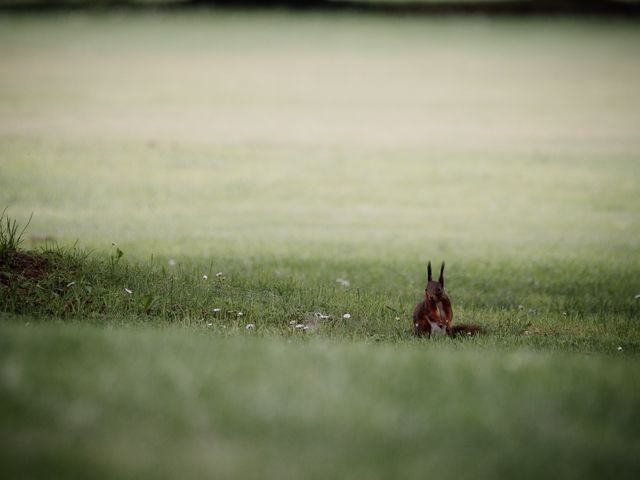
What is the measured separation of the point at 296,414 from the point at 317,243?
13.5 meters

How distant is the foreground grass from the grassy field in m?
0.02

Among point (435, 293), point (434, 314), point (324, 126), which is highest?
point (324, 126)

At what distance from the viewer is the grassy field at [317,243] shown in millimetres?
4566

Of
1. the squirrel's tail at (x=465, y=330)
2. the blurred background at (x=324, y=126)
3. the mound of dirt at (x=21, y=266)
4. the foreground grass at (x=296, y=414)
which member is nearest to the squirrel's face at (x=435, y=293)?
the squirrel's tail at (x=465, y=330)

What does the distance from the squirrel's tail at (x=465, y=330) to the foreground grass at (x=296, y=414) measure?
3.73 metres

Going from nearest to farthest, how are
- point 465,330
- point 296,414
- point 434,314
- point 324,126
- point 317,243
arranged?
point 296,414
point 434,314
point 465,330
point 317,243
point 324,126

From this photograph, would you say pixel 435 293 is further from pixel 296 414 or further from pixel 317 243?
pixel 317 243

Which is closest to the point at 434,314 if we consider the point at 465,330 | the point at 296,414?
the point at 465,330

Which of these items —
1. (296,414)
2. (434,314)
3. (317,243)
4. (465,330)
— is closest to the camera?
(296,414)

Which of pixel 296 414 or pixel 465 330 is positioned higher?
pixel 296 414

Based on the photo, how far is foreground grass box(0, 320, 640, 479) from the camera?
418cm

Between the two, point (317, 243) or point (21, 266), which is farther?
point (317, 243)

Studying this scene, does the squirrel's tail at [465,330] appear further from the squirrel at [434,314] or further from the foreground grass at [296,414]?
the foreground grass at [296,414]

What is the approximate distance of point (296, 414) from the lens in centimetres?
477
